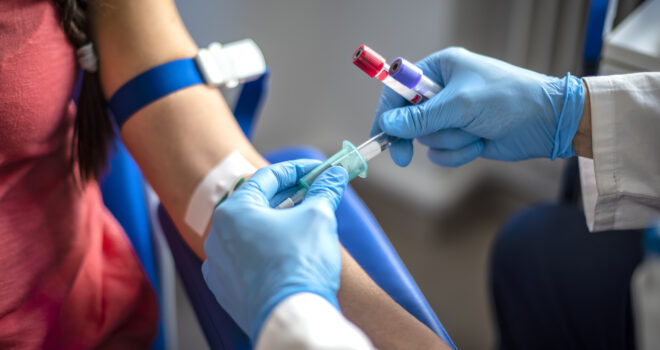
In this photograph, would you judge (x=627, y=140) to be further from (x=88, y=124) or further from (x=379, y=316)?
(x=88, y=124)

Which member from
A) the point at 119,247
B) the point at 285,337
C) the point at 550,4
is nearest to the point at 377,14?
the point at 550,4

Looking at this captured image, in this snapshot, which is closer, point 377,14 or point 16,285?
point 16,285

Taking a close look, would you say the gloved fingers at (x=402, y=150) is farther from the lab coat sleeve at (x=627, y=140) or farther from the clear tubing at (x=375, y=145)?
the lab coat sleeve at (x=627, y=140)

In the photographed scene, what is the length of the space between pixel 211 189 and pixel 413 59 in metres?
1.01

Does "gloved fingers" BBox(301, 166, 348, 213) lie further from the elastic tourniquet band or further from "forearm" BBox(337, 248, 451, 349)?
the elastic tourniquet band

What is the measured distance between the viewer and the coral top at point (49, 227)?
744mm

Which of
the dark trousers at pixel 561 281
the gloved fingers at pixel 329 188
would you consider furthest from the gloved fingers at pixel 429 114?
the dark trousers at pixel 561 281

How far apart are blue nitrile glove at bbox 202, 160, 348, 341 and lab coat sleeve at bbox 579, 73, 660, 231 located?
0.39 metres

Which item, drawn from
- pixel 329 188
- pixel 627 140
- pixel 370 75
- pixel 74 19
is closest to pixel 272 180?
pixel 329 188

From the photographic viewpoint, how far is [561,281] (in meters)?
1.00

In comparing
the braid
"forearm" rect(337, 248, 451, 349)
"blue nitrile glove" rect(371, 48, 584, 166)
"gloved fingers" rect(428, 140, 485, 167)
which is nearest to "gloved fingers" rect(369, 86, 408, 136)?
"blue nitrile glove" rect(371, 48, 584, 166)

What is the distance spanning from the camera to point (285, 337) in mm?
541

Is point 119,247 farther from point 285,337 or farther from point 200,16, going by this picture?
point 200,16

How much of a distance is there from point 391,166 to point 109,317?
4.12ft
